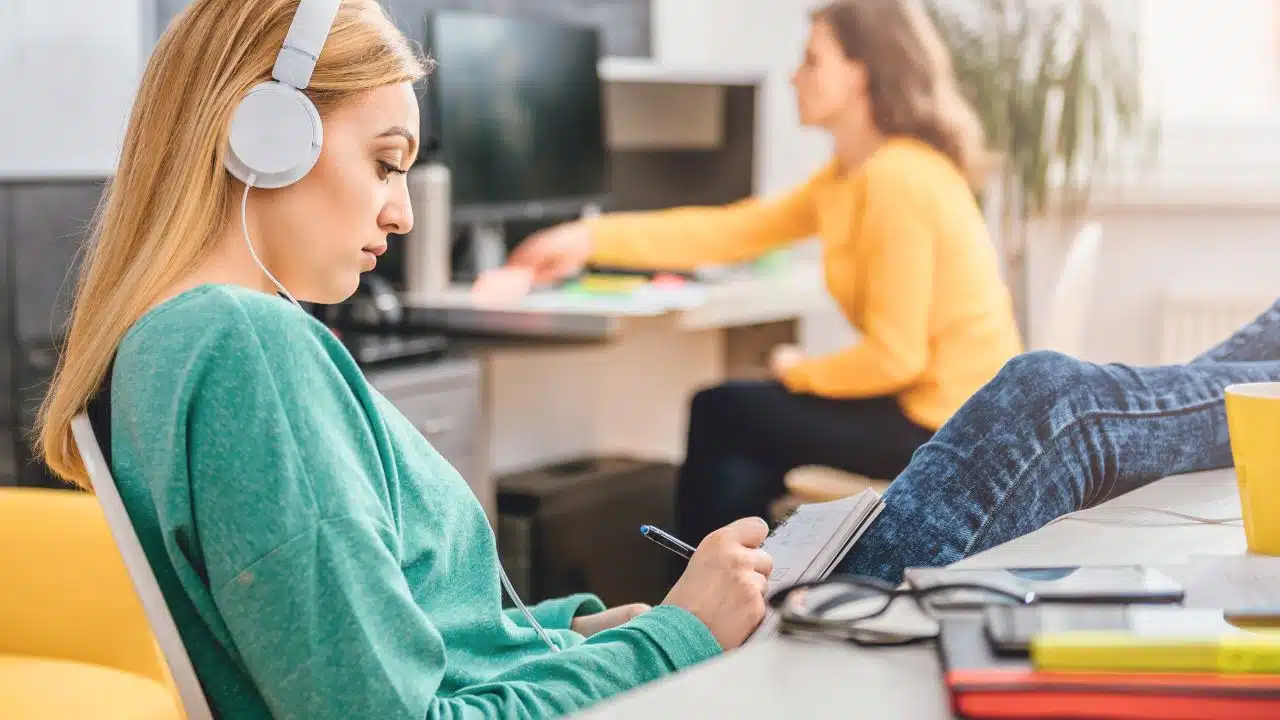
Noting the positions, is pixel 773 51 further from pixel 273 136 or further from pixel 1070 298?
pixel 273 136

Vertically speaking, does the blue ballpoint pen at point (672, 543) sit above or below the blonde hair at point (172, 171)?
below

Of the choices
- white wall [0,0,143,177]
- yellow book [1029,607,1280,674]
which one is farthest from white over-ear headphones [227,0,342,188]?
white wall [0,0,143,177]

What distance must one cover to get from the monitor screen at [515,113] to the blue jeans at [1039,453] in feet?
5.73

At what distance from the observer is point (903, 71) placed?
8.34 feet

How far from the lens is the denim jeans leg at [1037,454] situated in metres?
0.96

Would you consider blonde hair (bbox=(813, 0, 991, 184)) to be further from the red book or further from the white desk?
the red book

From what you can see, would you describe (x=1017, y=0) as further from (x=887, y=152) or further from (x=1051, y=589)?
(x=1051, y=589)

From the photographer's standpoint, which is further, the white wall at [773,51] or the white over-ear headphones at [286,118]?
the white wall at [773,51]

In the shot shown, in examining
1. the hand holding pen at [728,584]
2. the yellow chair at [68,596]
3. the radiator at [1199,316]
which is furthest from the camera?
the radiator at [1199,316]

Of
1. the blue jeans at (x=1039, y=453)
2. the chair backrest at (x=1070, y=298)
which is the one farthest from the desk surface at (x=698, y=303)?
the blue jeans at (x=1039, y=453)

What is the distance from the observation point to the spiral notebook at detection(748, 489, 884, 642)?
2.95 ft

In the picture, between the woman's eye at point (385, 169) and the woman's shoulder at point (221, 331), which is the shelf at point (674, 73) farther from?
the woman's shoulder at point (221, 331)

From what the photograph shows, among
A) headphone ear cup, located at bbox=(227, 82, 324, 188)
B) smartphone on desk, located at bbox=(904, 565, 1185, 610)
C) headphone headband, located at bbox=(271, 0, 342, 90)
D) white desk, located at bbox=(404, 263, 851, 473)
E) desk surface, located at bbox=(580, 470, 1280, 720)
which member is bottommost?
white desk, located at bbox=(404, 263, 851, 473)

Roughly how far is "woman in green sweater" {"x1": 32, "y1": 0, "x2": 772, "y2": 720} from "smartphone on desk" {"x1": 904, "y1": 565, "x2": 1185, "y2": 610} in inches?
6.2
